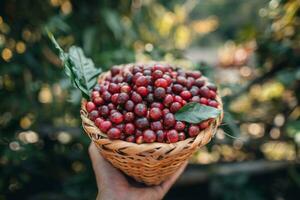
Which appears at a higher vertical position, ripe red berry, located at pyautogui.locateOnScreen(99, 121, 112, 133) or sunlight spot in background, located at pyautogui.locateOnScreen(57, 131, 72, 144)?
ripe red berry, located at pyautogui.locateOnScreen(99, 121, 112, 133)

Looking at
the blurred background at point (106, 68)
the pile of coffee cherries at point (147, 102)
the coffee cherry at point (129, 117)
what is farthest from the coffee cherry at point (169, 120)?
the blurred background at point (106, 68)

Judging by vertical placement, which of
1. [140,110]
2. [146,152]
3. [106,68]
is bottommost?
[146,152]

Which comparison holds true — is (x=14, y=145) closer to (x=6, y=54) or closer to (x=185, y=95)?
(x=6, y=54)

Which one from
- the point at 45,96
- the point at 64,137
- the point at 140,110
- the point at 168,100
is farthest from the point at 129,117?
the point at 45,96

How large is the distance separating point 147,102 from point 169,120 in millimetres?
129

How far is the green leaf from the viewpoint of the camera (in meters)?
1.07

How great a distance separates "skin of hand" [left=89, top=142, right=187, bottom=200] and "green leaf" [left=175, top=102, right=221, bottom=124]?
1.07ft

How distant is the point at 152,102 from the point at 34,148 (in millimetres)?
855

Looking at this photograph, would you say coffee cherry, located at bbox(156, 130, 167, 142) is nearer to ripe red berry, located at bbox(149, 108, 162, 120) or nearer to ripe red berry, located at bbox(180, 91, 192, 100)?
ripe red berry, located at bbox(149, 108, 162, 120)

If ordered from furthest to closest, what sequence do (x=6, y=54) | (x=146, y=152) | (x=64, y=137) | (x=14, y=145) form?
(x=64, y=137) → (x=6, y=54) → (x=14, y=145) → (x=146, y=152)

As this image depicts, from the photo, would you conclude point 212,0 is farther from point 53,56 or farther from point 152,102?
point 152,102

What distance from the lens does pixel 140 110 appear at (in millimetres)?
1090

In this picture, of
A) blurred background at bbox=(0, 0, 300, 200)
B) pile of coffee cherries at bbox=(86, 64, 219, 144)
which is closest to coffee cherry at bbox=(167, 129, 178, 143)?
pile of coffee cherries at bbox=(86, 64, 219, 144)

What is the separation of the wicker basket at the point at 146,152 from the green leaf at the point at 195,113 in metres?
0.04
